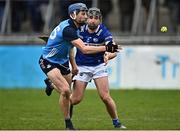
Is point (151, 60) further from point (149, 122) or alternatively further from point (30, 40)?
point (149, 122)

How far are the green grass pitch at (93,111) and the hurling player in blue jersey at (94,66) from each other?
554 mm

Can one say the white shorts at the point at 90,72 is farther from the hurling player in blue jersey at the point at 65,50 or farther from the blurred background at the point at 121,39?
the blurred background at the point at 121,39

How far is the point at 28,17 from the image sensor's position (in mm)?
31406

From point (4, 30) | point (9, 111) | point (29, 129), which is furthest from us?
point (4, 30)

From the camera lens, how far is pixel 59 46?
45.8 ft

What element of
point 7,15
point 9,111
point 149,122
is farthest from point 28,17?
point 149,122

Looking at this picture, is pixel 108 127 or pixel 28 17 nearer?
pixel 108 127

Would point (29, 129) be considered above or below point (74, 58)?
below

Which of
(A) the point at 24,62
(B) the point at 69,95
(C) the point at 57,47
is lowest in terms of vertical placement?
(A) the point at 24,62

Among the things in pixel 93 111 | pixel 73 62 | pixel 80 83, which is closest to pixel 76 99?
pixel 80 83

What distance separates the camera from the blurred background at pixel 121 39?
87.0 ft

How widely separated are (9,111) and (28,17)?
1371 centimetres

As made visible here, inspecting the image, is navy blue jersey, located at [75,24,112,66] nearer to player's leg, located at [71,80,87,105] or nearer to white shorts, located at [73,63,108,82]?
white shorts, located at [73,63,108,82]

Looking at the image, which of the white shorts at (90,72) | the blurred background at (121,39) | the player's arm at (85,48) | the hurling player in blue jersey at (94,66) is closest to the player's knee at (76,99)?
the hurling player in blue jersey at (94,66)
